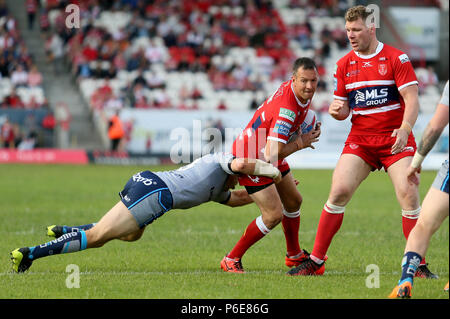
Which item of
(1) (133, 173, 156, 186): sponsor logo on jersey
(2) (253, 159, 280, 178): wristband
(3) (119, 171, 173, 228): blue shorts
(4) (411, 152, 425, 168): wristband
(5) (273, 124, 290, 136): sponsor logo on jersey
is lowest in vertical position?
(3) (119, 171, 173, 228): blue shorts

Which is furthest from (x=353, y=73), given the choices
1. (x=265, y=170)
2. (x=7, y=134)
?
(x=7, y=134)

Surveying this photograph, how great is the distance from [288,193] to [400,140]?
5.38 feet

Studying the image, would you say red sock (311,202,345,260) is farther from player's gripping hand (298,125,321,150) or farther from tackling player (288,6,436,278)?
player's gripping hand (298,125,321,150)

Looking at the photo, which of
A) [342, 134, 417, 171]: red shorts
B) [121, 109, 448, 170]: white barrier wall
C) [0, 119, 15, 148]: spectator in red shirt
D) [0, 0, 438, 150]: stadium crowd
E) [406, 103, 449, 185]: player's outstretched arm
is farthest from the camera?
[0, 0, 438, 150]: stadium crowd

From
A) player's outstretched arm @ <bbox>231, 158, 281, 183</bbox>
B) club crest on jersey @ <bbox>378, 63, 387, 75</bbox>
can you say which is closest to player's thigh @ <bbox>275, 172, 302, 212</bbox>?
player's outstretched arm @ <bbox>231, 158, 281, 183</bbox>

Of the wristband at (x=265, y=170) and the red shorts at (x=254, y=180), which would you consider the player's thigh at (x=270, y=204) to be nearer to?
the red shorts at (x=254, y=180)

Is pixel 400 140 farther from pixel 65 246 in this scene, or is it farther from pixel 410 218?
pixel 65 246

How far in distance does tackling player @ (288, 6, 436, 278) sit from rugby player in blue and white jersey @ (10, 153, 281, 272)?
804 mm

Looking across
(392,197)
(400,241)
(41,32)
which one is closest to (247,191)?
(400,241)

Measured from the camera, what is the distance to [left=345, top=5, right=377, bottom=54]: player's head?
7.65 metres

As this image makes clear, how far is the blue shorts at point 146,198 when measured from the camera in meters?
7.23

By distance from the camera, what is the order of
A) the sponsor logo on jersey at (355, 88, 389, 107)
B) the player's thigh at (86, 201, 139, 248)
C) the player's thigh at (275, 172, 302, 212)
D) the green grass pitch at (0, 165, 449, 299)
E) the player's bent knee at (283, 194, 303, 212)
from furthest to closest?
the player's bent knee at (283, 194, 303, 212) → the player's thigh at (275, 172, 302, 212) → the sponsor logo on jersey at (355, 88, 389, 107) → the player's thigh at (86, 201, 139, 248) → the green grass pitch at (0, 165, 449, 299)

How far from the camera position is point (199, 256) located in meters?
9.23

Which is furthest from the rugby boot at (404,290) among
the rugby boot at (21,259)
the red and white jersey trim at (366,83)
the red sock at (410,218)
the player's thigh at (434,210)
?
the rugby boot at (21,259)
